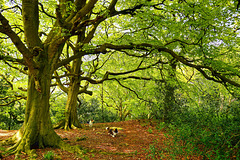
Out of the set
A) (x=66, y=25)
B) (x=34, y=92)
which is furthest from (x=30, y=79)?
(x=66, y=25)

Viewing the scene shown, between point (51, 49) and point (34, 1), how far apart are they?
1.97 m

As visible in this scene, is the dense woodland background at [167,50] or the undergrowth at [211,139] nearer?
the undergrowth at [211,139]

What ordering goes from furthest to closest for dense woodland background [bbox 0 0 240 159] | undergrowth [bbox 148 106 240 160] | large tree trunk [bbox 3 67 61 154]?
large tree trunk [bbox 3 67 61 154] → dense woodland background [bbox 0 0 240 159] → undergrowth [bbox 148 106 240 160]

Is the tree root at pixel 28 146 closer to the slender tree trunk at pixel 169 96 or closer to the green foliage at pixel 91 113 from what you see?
the slender tree trunk at pixel 169 96

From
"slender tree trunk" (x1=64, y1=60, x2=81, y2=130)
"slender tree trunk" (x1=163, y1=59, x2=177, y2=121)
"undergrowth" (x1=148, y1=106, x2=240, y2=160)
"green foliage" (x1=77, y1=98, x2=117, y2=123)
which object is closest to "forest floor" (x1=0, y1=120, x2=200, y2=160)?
"undergrowth" (x1=148, y1=106, x2=240, y2=160)

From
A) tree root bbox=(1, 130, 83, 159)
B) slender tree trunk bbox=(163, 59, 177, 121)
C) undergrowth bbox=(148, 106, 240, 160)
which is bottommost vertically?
tree root bbox=(1, 130, 83, 159)

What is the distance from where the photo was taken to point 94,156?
6145 millimetres

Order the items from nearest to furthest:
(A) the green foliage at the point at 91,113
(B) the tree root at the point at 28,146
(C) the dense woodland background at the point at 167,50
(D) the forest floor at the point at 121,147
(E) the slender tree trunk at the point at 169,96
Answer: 1. (C) the dense woodland background at the point at 167,50
2. (B) the tree root at the point at 28,146
3. (D) the forest floor at the point at 121,147
4. (E) the slender tree trunk at the point at 169,96
5. (A) the green foliage at the point at 91,113

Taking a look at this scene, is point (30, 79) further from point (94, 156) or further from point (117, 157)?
point (117, 157)

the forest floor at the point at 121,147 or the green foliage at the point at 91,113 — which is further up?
the green foliage at the point at 91,113

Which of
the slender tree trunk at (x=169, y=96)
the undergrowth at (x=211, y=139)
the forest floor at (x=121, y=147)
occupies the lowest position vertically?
the forest floor at (x=121, y=147)

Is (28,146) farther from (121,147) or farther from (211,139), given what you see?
(211,139)

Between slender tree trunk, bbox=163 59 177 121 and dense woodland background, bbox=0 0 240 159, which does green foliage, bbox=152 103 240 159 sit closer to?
dense woodland background, bbox=0 0 240 159

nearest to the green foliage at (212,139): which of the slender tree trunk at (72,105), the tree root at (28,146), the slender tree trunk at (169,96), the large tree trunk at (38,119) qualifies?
the tree root at (28,146)
